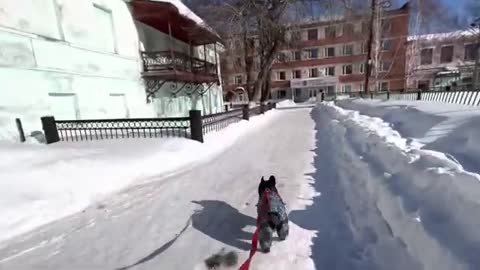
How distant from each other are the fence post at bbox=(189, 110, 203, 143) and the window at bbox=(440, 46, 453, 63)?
49.1 m

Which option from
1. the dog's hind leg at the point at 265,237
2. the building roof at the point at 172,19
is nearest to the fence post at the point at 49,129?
the building roof at the point at 172,19

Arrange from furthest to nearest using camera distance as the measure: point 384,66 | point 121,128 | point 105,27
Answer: point 384,66, point 105,27, point 121,128

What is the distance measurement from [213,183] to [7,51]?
21.5ft

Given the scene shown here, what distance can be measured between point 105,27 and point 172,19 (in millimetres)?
3232

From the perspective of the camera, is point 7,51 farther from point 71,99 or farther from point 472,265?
point 472,265

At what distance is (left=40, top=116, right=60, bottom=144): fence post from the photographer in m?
7.20

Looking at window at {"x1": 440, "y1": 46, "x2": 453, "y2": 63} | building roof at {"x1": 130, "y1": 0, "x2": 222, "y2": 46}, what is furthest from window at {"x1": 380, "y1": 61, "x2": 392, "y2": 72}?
building roof at {"x1": 130, "y1": 0, "x2": 222, "y2": 46}

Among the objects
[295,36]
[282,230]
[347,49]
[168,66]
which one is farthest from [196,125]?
[347,49]

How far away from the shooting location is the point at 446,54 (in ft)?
138

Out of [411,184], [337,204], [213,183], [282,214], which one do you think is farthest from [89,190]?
[411,184]

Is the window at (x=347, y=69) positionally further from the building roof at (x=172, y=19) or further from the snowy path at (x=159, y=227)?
the snowy path at (x=159, y=227)

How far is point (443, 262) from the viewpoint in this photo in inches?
69.2

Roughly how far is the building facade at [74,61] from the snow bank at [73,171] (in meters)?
1.82

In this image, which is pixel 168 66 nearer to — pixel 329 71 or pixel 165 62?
pixel 165 62
